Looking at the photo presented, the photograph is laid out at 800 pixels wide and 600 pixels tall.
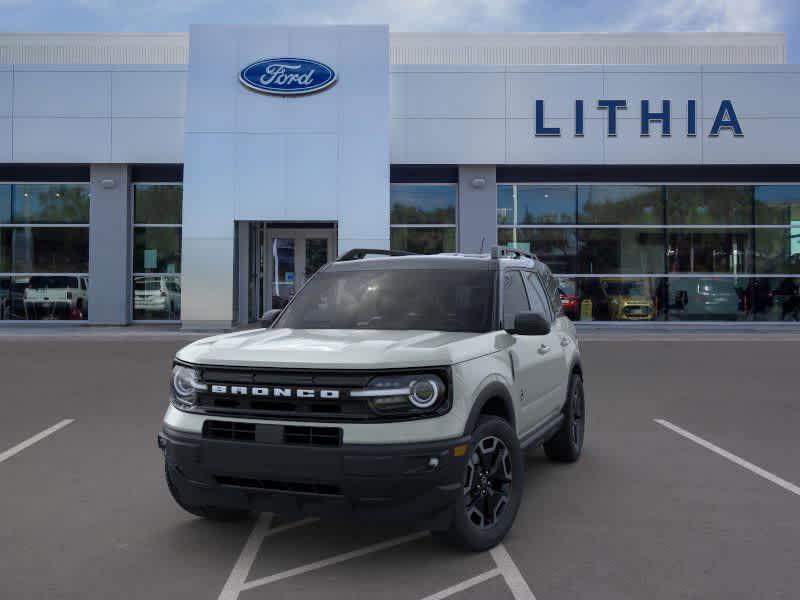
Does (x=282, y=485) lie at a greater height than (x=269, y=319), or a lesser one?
lesser

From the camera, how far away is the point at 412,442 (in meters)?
4.05

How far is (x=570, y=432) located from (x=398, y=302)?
2227mm

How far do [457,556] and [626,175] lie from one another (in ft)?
71.6

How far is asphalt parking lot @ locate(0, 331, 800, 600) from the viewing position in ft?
13.3

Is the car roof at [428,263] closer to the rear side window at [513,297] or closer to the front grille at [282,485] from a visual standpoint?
the rear side window at [513,297]

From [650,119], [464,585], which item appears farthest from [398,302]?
[650,119]

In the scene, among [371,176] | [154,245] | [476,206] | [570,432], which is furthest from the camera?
[154,245]

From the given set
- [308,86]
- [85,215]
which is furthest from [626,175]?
[85,215]

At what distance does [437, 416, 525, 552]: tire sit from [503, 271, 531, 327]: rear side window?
916mm

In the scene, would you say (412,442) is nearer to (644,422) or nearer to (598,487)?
(598,487)

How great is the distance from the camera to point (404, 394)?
4.11 meters

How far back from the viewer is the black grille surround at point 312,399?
13.5 feet

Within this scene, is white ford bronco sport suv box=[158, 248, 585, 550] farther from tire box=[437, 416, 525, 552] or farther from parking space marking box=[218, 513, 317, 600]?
parking space marking box=[218, 513, 317, 600]

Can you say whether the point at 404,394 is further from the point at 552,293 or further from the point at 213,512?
the point at 552,293
